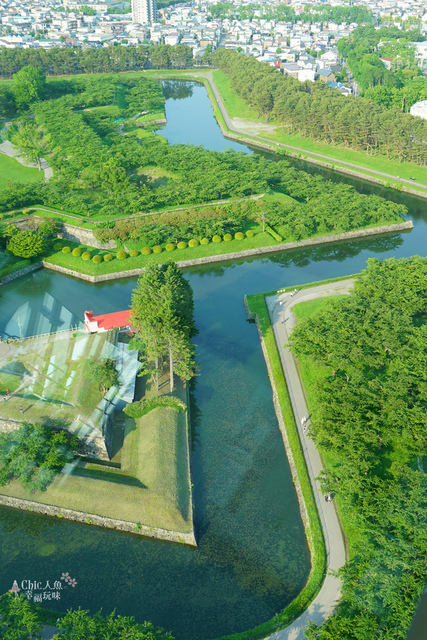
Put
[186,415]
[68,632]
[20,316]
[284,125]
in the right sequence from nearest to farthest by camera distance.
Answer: [68,632], [186,415], [20,316], [284,125]

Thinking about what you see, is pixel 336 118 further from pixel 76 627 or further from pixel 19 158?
pixel 76 627

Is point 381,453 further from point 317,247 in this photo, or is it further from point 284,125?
point 284,125

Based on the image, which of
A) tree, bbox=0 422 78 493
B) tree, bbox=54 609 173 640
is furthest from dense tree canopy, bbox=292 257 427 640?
tree, bbox=0 422 78 493

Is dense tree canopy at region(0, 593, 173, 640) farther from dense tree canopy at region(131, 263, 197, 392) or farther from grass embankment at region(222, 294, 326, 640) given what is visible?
dense tree canopy at region(131, 263, 197, 392)

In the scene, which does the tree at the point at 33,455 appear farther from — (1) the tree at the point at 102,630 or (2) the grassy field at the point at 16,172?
(2) the grassy field at the point at 16,172

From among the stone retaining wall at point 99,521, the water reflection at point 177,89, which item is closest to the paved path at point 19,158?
the stone retaining wall at point 99,521

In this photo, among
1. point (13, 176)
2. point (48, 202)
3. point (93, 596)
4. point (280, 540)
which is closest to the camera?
point (93, 596)

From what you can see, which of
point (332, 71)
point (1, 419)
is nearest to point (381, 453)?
point (1, 419)
